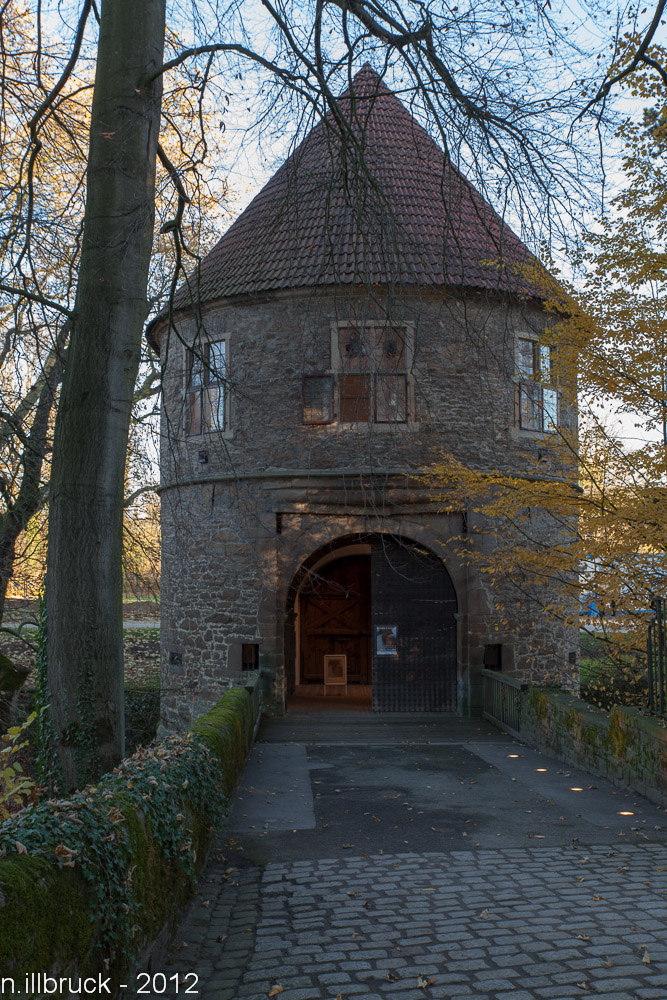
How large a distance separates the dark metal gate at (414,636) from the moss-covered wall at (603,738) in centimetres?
328

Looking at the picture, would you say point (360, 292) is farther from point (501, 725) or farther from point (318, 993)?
point (318, 993)

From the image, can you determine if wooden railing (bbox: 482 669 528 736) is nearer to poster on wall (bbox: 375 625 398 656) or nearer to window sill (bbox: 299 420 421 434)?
poster on wall (bbox: 375 625 398 656)

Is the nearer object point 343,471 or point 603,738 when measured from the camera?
point 603,738

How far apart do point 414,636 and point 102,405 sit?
9.91 metres

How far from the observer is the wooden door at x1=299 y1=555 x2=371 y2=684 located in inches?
786

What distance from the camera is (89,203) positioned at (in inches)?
244

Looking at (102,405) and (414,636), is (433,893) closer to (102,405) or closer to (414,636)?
(102,405)

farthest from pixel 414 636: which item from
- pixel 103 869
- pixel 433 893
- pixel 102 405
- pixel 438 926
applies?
pixel 103 869

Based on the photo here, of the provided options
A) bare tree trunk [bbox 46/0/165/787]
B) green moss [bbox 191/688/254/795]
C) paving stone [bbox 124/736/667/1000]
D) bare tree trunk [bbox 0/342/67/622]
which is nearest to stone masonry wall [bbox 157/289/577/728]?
bare tree trunk [bbox 0/342/67/622]

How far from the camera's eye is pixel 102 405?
596cm

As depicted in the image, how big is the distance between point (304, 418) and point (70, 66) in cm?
791

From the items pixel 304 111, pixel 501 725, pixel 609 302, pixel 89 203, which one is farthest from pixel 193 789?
pixel 501 725

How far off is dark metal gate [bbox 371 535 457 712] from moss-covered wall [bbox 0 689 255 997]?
9289 mm

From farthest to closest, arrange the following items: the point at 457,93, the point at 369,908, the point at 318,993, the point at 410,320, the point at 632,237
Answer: the point at 410,320 < the point at 632,237 < the point at 457,93 < the point at 369,908 < the point at 318,993
